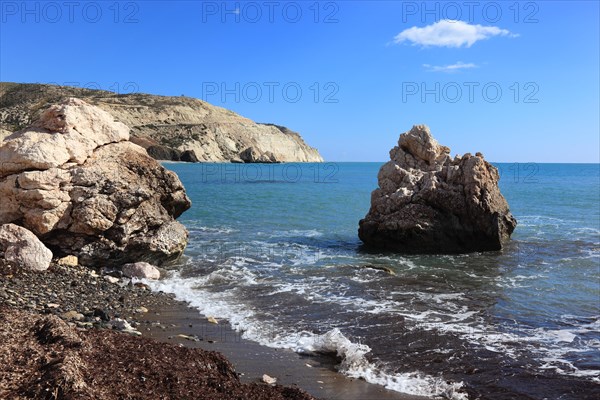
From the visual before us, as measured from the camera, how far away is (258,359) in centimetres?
901

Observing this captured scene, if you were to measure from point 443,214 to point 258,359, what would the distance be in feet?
45.4

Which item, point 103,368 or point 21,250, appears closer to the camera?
point 103,368

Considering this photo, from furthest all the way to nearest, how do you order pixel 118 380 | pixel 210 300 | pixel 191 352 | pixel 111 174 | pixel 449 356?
pixel 111 174 → pixel 210 300 → pixel 449 356 → pixel 191 352 → pixel 118 380

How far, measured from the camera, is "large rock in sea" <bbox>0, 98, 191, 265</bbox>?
14.7 m

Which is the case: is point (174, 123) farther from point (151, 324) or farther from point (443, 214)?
point (151, 324)

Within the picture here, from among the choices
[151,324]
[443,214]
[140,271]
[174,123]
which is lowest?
[151,324]

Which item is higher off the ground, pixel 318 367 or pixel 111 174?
pixel 111 174

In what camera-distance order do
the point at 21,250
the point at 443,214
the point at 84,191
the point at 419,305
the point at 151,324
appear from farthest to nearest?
the point at 443,214 → the point at 84,191 → the point at 21,250 → the point at 419,305 → the point at 151,324

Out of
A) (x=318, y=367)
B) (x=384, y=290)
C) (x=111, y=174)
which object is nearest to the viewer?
(x=318, y=367)

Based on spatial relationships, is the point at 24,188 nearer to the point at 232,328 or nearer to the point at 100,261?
the point at 100,261

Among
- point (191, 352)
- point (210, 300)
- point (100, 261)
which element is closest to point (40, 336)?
point (191, 352)

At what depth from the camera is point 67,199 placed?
49.1 ft

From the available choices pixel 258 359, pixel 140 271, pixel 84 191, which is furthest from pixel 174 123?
pixel 258 359

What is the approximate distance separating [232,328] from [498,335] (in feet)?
18.4
